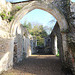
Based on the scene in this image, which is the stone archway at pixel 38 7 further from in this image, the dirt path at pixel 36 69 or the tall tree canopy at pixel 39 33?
the tall tree canopy at pixel 39 33

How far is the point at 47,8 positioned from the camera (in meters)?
4.88

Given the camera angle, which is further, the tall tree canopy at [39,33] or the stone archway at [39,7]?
the tall tree canopy at [39,33]

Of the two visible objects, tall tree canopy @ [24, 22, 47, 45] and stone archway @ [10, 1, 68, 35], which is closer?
stone archway @ [10, 1, 68, 35]

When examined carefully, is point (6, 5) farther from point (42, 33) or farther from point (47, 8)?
point (42, 33)

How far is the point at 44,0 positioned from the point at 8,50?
3716 millimetres

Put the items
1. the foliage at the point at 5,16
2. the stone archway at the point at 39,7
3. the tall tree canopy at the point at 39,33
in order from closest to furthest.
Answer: the foliage at the point at 5,16 → the stone archway at the point at 39,7 → the tall tree canopy at the point at 39,33

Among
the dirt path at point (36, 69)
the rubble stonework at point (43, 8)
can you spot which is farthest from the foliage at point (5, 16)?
the dirt path at point (36, 69)

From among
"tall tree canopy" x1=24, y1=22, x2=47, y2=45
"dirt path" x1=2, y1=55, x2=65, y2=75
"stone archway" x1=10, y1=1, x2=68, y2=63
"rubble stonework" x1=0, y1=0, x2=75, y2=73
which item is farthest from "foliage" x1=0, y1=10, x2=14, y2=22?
"tall tree canopy" x1=24, y1=22, x2=47, y2=45

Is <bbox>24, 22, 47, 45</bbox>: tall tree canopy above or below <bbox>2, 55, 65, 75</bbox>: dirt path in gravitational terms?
above

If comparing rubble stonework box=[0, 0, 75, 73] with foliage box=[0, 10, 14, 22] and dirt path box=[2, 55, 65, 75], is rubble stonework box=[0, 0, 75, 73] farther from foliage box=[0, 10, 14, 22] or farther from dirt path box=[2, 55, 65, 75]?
dirt path box=[2, 55, 65, 75]

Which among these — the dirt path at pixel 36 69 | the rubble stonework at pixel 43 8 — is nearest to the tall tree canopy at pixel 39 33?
the dirt path at pixel 36 69

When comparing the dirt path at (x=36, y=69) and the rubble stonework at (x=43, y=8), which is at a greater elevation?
the rubble stonework at (x=43, y=8)

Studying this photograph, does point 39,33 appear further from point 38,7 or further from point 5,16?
point 5,16

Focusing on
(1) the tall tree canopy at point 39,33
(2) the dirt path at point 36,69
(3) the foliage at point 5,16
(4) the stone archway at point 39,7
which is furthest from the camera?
(1) the tall tree canopy at point 39,33
